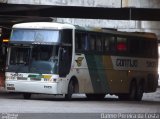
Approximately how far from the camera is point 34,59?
85.3 ft

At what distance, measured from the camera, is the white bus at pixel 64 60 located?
25734 millimetres

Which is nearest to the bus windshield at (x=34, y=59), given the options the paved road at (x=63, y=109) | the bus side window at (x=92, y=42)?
the paved road at (x=63, y=109)

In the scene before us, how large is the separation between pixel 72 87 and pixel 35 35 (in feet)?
8.93

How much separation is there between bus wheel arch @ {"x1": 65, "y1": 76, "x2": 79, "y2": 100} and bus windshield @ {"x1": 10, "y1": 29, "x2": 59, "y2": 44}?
2.01m

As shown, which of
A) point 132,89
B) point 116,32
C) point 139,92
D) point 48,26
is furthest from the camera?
point 139,92

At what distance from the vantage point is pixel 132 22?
44.6m

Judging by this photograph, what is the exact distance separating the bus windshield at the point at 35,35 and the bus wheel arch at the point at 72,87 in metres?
2.01

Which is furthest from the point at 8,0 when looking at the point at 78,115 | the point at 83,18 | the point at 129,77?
the point at 78,115

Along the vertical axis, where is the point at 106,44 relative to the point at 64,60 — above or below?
above

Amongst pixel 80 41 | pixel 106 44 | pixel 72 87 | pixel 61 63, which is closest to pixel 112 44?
pixel 106 44

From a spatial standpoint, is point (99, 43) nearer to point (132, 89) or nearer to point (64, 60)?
A: point (64, 60)

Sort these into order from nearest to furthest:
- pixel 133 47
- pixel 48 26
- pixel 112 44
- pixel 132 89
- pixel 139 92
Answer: pixel 48 26 → pixel 112 44 → pixel 133 47 → pixel 132 89 → pixel 139 92

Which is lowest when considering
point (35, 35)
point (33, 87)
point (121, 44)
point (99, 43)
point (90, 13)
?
point (33, 87)

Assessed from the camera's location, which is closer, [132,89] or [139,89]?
[132,89]
